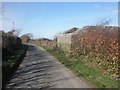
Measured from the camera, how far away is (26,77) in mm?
15266

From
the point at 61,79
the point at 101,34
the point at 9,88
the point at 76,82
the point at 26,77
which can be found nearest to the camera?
the point at 9,88

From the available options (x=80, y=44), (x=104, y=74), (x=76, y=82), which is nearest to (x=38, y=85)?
(x=76, y=82)

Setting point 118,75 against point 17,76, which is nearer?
point 118,75

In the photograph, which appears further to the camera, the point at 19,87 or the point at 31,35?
the point at 31,35

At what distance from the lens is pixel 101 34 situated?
18281mm

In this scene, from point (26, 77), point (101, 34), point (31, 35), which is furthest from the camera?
point (31, 35)

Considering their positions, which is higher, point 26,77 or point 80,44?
point 80,44

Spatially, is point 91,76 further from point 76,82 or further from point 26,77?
Result: point 26,77

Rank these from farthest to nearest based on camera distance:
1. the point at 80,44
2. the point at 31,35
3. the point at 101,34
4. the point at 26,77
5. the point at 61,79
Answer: the point at 31,35
the point at 80,44
the point at 101,34
the point at 26,77
the point at 61,79

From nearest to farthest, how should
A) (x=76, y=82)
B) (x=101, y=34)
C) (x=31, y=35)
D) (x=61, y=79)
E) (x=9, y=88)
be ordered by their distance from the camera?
(x=9, y=88) < (x=76, y=82) < (x=61, y=79) < (x=101, y=34) < (x=31, y=35)

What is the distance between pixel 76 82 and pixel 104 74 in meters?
2.06

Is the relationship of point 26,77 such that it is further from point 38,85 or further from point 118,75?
point 118,75

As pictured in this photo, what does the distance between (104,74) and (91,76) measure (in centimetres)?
70

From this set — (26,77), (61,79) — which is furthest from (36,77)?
(61,79)
